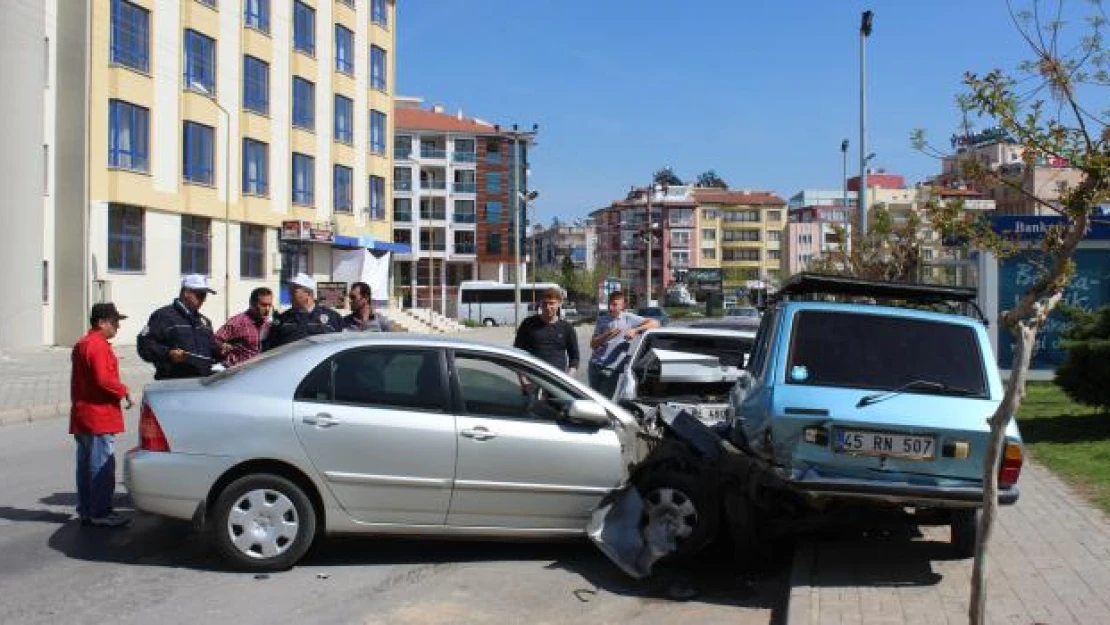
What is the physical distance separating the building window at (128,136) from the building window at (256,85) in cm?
701

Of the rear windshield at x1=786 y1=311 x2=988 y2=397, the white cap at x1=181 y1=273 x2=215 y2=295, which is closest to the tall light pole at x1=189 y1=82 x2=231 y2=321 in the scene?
the white cap at x1=181 y1=273 x2=215 y2=295

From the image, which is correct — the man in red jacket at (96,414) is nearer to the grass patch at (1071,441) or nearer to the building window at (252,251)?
the grass patch at (1071,441)

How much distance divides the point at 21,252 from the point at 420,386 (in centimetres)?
2792

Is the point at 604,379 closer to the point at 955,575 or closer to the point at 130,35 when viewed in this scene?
the point at 955,575

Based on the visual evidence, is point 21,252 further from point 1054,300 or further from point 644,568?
point 1054,300

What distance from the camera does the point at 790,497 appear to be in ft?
22.5

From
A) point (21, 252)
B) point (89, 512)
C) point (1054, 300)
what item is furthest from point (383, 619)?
point (21, 252)

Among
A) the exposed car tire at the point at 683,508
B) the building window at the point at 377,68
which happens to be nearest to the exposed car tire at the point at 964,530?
the exposed car tire at the point at 683,508

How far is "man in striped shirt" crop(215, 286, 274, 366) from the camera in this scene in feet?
30.0

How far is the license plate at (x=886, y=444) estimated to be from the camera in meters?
6.20

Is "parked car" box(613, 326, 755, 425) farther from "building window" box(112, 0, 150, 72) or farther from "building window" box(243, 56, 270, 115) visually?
"building window" box(243, 56, 270, 115)

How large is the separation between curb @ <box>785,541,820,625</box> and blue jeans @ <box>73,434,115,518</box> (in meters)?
→ 4.85

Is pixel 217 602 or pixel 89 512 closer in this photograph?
pixel 217 602

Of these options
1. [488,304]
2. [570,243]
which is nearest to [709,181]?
[570,243]
